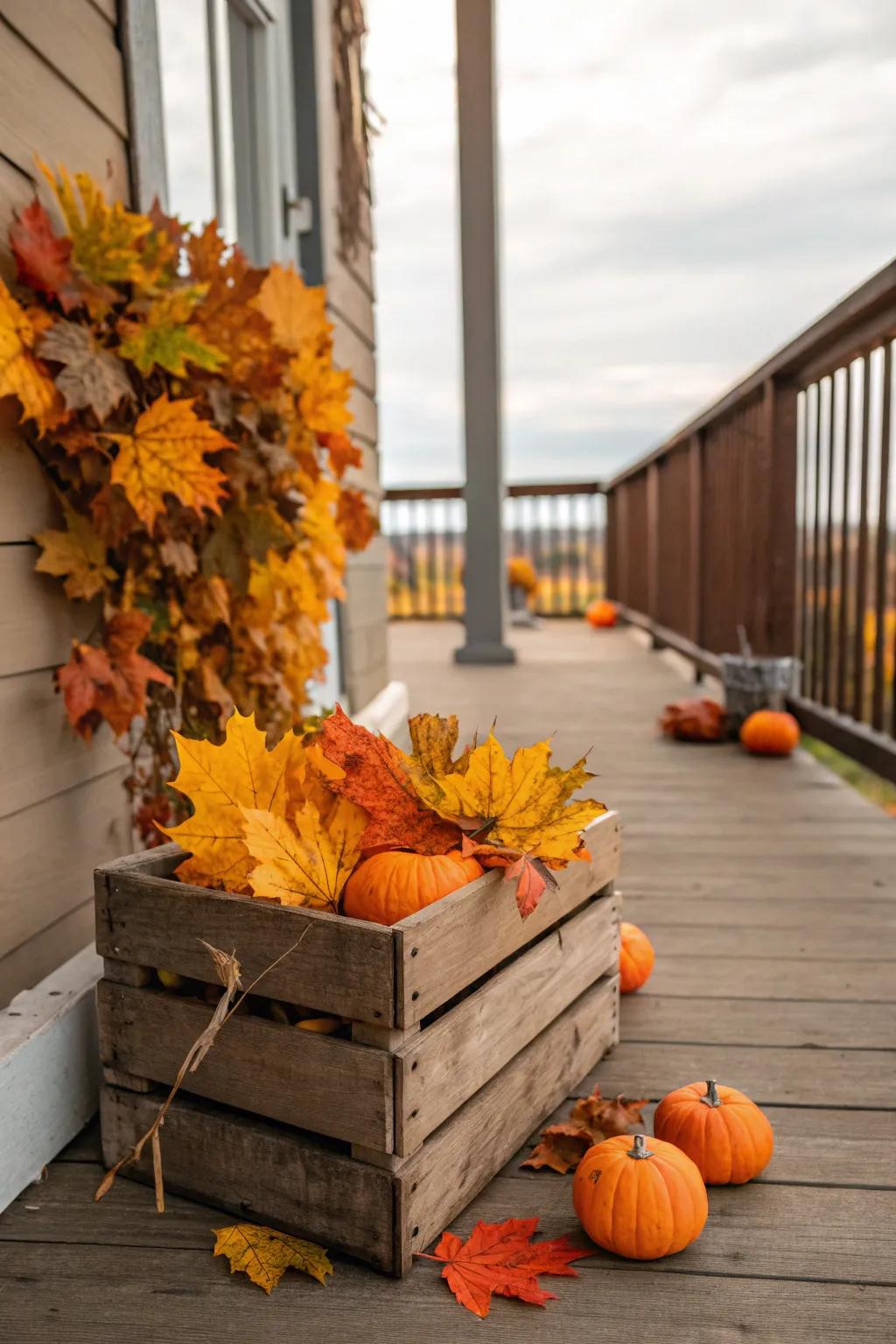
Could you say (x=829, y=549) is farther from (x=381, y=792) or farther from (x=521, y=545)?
(x=521, y=545)

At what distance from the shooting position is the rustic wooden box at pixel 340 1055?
0.86 m

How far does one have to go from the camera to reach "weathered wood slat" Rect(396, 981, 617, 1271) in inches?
34.7

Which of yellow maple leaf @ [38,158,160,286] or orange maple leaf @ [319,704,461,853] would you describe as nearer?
orange maple leaf @ [319,704,461,853]

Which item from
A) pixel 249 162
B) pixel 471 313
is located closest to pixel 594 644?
pixel 471 313

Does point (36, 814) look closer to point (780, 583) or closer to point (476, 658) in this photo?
point (780, 583)

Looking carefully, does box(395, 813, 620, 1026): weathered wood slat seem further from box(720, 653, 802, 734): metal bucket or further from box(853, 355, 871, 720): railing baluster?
box(720, 653, 802, 734): metal bucket

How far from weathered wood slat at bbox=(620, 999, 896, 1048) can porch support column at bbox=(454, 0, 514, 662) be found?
13.5 feet

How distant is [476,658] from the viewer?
5500 millimetres

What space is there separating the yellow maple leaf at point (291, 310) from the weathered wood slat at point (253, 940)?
1.16 m

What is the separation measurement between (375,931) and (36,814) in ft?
2.10

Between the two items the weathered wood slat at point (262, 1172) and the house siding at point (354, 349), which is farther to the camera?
the house siding at point (354, 349)

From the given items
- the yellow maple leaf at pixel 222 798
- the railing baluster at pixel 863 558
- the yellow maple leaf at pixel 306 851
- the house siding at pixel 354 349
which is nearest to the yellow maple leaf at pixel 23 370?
the yellow maple leaf at pixel 222 798

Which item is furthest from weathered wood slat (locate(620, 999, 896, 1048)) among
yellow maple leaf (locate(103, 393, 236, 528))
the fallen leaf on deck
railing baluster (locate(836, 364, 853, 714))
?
railing baluster (locate(836, 364, 853, 714))

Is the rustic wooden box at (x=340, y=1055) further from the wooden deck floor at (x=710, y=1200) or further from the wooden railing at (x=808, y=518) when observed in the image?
the wooden railing at (x=808, y=518)
